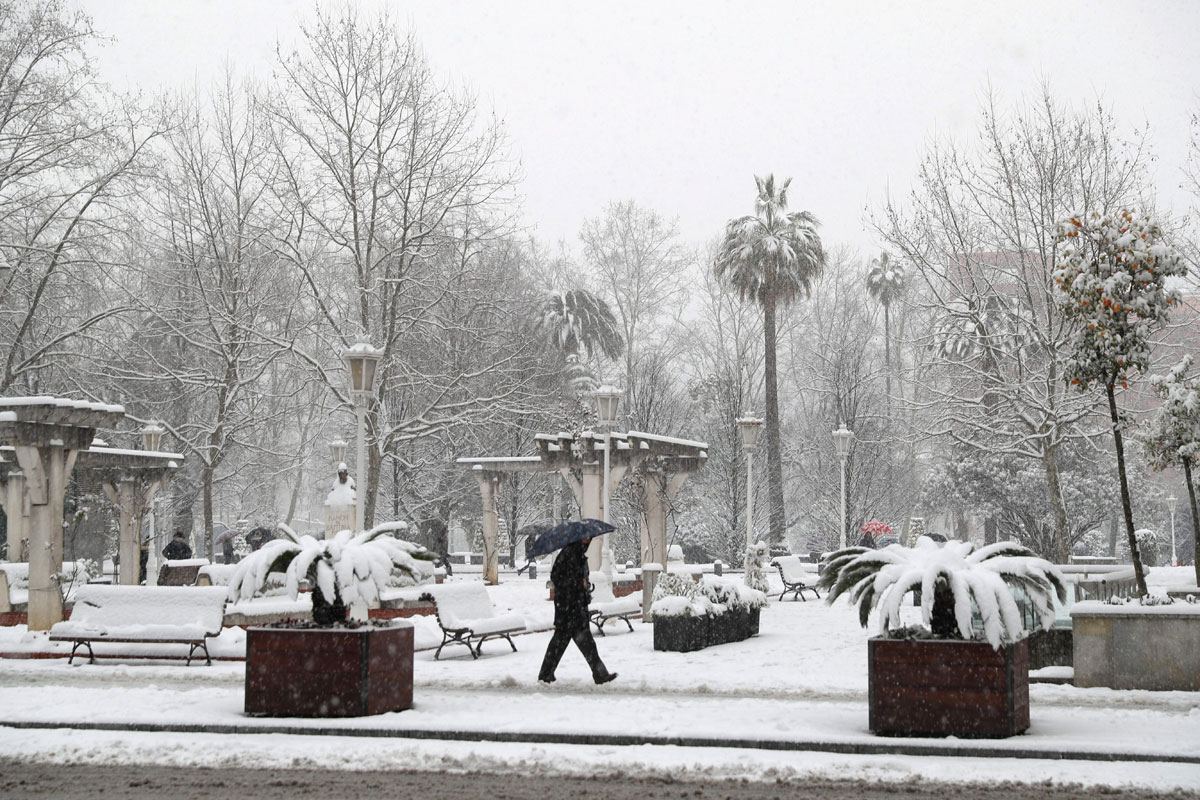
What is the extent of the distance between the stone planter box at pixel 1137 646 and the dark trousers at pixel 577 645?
15.1ft

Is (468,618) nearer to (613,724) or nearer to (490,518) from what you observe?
(613,724)

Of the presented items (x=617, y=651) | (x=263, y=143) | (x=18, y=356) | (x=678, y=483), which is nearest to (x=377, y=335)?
(x=263, y=143)

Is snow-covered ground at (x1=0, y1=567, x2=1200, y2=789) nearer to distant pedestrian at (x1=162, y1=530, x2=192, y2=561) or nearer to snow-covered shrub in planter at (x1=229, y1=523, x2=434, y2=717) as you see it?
snow-covered shrub in planter at (x1=229, y1=523, x2=434, y2=717)

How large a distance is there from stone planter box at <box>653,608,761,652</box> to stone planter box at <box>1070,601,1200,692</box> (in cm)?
509

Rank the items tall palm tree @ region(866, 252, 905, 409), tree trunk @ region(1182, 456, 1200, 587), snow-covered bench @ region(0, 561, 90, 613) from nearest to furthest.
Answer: tree trunk @ region(1182, 456, 1200, 587) → snow-covered bench @ region(0, 561, 90, 613) → tall palm tree @ region(866, 252, 905, 409)

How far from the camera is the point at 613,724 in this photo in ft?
29.4

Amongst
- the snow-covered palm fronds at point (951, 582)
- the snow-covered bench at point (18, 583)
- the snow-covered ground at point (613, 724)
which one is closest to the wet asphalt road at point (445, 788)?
the snow-covered ground at point (613, 724)

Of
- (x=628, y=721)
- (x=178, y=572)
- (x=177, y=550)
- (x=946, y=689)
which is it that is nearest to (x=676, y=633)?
(x=628, y=721)

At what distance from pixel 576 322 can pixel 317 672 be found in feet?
128

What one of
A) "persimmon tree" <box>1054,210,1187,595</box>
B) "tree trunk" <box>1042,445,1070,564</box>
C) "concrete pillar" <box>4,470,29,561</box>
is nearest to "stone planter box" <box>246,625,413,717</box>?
"persimmon tree" <box>1054,210,1187,595</box>

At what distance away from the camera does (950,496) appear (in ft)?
142

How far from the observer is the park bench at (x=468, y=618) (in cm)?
1488

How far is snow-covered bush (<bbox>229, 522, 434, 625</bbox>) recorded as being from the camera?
32.1ft

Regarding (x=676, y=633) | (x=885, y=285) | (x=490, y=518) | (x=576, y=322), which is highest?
(x=885, y=285)
